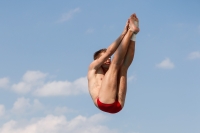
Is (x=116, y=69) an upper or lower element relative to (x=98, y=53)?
lower

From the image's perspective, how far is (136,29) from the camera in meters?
8.42

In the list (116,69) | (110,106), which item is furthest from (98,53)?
(110,106)

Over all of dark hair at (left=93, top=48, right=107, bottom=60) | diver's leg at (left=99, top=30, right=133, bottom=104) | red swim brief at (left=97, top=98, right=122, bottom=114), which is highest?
dark hair at (left=93, top=48, right=107, bottom=60)

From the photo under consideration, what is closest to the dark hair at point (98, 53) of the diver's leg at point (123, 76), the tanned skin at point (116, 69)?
the tanned skin at point (116, 69)

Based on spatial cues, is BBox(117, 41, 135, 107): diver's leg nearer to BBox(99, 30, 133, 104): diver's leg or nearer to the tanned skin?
the tanned skin

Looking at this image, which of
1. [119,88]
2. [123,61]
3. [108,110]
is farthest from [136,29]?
[108,110]

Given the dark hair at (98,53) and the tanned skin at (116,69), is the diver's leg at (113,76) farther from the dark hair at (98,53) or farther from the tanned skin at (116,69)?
the dark hair at (98,53)

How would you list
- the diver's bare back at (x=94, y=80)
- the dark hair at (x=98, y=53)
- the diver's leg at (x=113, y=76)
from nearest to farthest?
the diver's leg at (x=113, y=76), the diver's bare back at (x=94, y=80), the dark hair at (x=98, y=53)

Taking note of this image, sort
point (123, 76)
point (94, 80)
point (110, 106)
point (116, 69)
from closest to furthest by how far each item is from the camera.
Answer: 1. point (116, 69)
2. point (110, 106)
3. point (123, 76)
4. point (94, 80)

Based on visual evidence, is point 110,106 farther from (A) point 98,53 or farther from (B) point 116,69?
(A) point 98,53

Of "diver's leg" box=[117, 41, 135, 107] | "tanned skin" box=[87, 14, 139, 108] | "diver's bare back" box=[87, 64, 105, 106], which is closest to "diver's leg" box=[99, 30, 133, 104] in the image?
"tanned skin" box=[87, 14, 139, 108]

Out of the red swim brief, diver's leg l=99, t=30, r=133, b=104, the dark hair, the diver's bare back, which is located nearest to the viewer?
diver's leg l=99, t=30, r=133, b=104

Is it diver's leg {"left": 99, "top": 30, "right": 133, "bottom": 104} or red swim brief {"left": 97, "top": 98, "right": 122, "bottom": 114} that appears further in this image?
red swim brief {"left": 97, "top": 98, "right": 122, "bottom": 114}

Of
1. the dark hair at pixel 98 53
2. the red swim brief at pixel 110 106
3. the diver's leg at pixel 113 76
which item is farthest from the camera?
the dark hair at pixel 98 53
